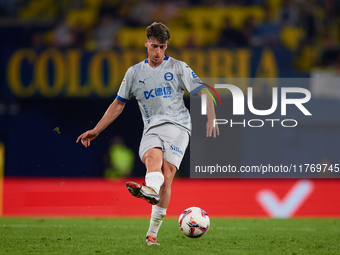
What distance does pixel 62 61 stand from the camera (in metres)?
13.9

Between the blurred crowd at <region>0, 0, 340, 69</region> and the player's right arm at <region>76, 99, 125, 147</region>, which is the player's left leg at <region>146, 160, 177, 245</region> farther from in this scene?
the blurred crowd at <region>0, 0, 340, 69</region>

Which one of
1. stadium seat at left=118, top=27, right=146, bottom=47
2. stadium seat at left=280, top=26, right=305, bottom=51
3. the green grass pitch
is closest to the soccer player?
the green grass pitch

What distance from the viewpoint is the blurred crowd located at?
14766mm

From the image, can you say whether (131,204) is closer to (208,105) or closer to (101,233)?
(101,233)

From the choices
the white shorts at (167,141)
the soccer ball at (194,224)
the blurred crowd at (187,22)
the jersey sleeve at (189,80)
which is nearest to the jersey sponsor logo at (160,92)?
the jersey sleeve at (189,80)

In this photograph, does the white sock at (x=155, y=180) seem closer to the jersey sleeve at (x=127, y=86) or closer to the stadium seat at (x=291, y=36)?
the jersey sleeve at (x=127, y=86)

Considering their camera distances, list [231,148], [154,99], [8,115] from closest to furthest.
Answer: [154,99] → [231,148] → [8,115]

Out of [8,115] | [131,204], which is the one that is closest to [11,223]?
[131,204]

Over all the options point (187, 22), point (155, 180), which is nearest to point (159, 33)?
point (155, 180)

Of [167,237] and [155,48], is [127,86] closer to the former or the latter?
[155,48]

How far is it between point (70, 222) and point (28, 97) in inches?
219

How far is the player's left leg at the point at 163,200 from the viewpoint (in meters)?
5.89

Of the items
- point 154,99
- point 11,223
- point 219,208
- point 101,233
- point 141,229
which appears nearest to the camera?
point 154,99

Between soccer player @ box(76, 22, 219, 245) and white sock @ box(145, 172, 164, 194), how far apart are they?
211 mm
